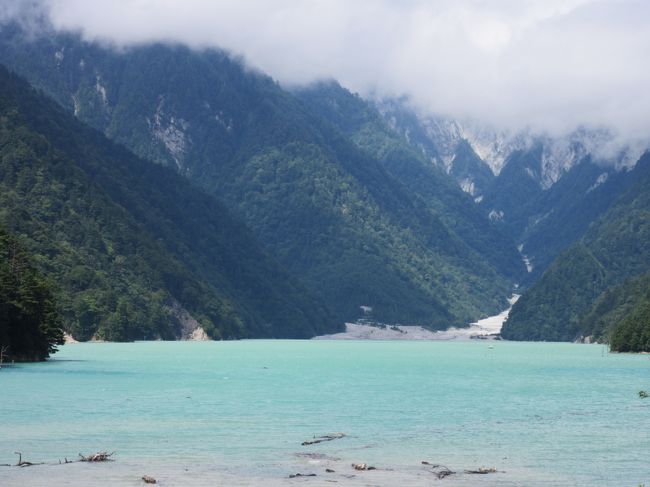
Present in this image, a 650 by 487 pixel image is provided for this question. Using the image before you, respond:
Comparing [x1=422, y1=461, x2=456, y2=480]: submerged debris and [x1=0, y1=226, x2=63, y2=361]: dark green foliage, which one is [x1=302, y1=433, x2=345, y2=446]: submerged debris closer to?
[x1=422, y1=461, x2=456, y2=480]: submerged debris

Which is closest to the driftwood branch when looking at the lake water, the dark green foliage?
the lake water

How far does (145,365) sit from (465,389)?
50581mm

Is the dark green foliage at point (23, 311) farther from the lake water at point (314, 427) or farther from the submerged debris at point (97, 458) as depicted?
the submerged debris at point (97, 458)

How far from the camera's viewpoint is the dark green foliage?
12725cm

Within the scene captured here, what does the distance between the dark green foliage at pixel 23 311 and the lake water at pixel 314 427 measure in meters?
5.61

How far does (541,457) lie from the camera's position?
64.6 m

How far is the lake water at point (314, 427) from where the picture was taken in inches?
2269

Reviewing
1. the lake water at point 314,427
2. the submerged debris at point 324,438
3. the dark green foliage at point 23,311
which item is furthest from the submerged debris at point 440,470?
the dark green foliage at point 23,311

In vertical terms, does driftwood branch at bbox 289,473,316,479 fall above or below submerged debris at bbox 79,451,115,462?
below

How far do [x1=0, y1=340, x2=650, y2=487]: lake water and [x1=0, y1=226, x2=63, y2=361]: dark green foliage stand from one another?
5607mm

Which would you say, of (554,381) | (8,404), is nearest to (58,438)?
(8,404)

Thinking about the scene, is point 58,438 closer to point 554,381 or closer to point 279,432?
point 279,432

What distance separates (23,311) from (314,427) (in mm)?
60944

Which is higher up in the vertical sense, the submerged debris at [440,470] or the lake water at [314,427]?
the lake water at [314,427]
